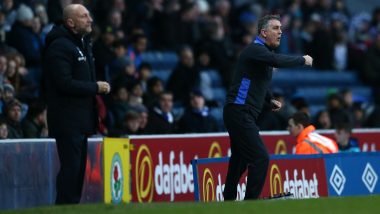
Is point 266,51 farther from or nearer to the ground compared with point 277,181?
farther from the ground

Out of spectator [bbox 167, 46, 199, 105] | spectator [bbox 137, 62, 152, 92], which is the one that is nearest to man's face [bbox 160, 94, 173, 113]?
spectator [bbox 137, 62, 152, 92]

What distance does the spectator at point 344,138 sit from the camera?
18.3 meters

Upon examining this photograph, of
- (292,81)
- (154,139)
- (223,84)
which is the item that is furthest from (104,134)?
(292,81)

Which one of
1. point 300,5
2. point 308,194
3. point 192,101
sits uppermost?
point 300,5

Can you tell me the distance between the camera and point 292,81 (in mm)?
26531

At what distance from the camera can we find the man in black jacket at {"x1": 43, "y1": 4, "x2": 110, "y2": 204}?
12.5 meters

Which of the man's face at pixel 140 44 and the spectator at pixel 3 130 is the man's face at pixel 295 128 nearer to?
the spectator at pixel 3 130

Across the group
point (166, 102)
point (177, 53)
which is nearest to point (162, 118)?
point (166, 102)

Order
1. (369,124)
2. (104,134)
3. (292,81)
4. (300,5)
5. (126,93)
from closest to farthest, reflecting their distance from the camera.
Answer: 1. (104,134)
2. (126,93)
3. (369,124)
4. (292,81)
5. (300,5)

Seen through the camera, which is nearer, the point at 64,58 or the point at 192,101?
the point at 64,58

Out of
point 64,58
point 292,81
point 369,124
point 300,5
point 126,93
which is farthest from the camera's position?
point 300,5

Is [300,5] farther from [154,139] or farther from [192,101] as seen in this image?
[154,139]

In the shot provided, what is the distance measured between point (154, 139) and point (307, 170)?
2173mm

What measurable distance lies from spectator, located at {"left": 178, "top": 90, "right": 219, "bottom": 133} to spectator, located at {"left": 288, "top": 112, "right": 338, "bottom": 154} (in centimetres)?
307
